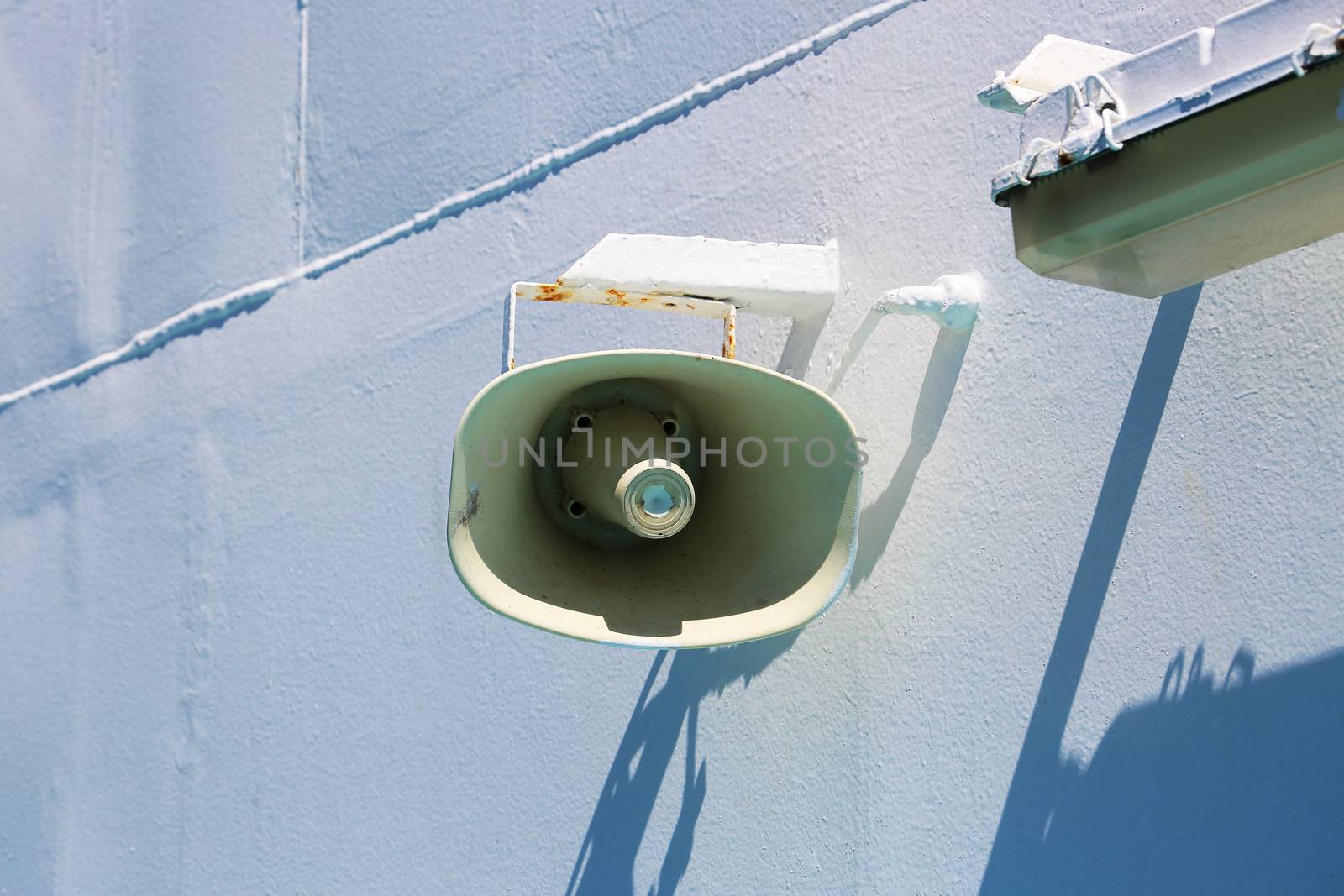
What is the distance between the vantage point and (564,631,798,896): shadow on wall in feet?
8.39

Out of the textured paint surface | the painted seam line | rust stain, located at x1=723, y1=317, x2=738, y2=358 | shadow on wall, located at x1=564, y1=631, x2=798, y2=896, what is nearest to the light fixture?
the textured paint surface

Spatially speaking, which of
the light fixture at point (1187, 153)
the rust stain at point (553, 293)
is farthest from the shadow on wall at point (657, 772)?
the light fixture at point (1187, 153)

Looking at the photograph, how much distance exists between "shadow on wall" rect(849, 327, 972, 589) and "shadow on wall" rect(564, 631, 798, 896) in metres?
0.21

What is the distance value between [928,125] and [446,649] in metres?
1.31

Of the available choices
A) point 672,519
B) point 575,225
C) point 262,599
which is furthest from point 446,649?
point 672,519

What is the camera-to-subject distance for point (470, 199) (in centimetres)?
320

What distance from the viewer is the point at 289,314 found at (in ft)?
11.5

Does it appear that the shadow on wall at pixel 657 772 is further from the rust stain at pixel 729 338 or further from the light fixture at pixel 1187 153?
the light fixture at pixel 1187 153

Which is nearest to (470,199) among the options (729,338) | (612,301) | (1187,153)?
(612,301)

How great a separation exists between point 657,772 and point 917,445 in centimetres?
71

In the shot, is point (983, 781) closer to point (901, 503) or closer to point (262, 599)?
point (901, 503)

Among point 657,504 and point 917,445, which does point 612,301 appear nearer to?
point 657,504

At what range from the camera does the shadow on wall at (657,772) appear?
2.56 m

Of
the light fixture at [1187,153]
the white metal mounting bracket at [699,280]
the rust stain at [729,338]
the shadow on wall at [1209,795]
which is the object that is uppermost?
the white metal mounting bracket at [699,280]
